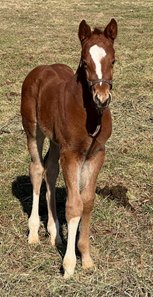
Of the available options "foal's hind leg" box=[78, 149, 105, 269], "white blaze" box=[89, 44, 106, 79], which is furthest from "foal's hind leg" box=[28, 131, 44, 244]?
"white blaze" box=[89, 44, 106, 79]

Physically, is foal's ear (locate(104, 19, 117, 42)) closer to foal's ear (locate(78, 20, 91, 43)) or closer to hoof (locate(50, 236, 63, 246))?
foal's ear (locate(78, 20, 91, 43))

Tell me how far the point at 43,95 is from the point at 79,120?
836mm

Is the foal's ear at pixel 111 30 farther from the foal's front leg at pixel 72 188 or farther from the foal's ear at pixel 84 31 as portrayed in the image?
the foal's front leg at pixel 72 188

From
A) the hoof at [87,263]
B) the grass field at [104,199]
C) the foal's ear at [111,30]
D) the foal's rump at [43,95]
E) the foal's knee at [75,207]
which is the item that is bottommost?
the grass field at [104,199]

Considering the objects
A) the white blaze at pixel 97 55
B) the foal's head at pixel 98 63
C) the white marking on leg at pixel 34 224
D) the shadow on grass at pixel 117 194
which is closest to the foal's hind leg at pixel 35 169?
the white marking on leg at pixel 34 224

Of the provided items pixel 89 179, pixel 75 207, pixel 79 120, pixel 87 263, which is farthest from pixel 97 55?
pixel 87 263

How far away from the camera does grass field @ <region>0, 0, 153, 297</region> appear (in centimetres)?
447

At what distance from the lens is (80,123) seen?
4227 mm

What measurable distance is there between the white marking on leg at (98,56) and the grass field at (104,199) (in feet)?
5.95

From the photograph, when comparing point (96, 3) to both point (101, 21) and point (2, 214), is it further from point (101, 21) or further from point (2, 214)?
point (2, 214)

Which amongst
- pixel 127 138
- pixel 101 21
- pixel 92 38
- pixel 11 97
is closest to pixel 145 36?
pixel 101 21

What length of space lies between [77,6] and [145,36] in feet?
23.5

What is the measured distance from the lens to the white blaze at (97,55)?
3809 millimetres

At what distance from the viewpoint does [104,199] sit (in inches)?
236
